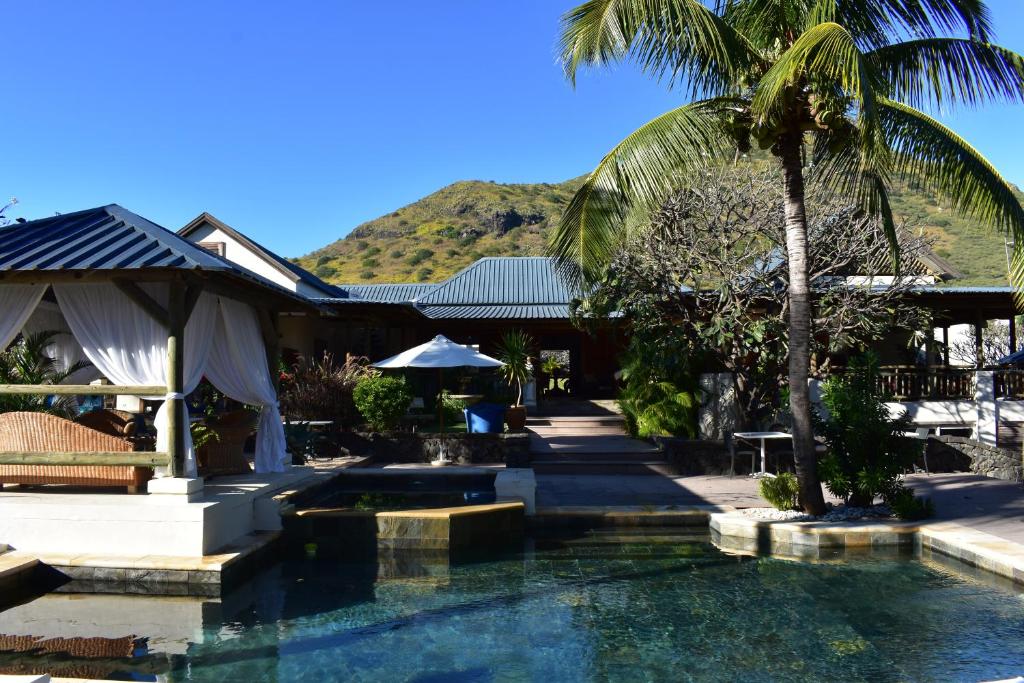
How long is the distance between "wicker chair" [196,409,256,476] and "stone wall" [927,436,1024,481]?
37.9 feet

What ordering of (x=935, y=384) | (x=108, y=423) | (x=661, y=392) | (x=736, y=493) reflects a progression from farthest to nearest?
(x=935, y=384) → (x=661, y=392) → (x=736, y=493) → (x=108, y=423)

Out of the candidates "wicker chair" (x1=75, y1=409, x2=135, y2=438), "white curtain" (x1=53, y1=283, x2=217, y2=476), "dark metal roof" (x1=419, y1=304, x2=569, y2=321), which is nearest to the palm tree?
"white curtain" (x1=53, y1=283, x2=217, y2=476)

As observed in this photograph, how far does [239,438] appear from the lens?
31.8 feet

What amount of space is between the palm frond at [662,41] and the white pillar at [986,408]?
1004cm

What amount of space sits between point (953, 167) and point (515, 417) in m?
8.97

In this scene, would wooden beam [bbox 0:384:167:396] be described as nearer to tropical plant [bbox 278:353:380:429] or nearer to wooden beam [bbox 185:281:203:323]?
wooden beam [bbox 185:281:203:323]

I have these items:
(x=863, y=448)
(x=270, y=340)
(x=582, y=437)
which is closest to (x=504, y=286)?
(x=582, y=437)

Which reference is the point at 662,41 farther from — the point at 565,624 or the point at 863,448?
the point at 565,624

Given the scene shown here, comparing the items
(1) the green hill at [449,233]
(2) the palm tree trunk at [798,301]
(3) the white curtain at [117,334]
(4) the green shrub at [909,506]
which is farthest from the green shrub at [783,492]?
(1) the green hill at [449,233]

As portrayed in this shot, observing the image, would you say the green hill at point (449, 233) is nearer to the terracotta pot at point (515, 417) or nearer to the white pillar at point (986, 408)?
the white pillar at point (986, 408)

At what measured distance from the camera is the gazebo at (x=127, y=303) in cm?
A: 734

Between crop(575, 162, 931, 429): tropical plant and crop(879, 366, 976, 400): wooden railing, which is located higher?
crop(575, 162, 931, 429): tropical plant

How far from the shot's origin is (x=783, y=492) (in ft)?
29.7

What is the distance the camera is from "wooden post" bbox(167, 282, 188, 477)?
7.33m
